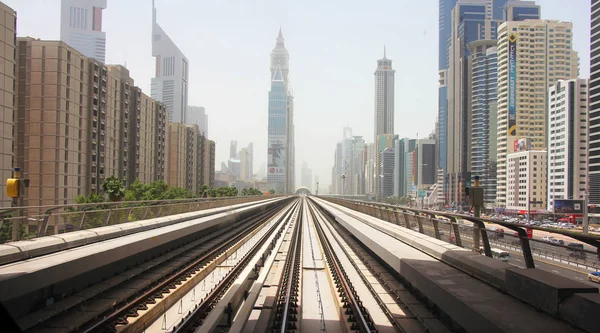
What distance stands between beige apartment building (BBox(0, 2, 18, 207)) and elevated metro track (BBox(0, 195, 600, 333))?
29417mm

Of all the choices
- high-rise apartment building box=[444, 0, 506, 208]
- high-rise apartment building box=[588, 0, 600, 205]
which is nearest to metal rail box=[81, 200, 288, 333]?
high-rise apartment building box=[588, 0, 600, 205]

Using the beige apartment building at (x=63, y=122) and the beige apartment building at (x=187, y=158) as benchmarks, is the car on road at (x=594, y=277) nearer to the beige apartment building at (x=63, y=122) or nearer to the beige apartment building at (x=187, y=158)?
the beige apartment building at (x=63, y=122)

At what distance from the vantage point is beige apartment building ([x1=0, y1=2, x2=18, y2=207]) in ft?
120

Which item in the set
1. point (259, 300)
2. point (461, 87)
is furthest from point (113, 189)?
point (461, 87)

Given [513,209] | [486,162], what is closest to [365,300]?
[513,209]

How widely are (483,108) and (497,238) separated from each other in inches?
5134

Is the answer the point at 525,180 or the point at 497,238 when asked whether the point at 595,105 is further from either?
the point at 497,238

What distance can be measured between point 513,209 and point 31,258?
262ft

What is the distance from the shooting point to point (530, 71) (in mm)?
103562

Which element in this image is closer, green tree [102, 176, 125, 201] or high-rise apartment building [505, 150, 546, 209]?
green tree [102, 176, 125, 201]

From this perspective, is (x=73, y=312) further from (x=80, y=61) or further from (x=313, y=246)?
(x=80, y=61)

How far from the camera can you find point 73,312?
8.05 m

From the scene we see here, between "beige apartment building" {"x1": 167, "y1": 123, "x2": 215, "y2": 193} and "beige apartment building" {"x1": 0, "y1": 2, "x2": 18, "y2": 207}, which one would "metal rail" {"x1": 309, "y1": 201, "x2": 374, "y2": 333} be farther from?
"beige apartment building" {"x1": 167, "y1": 123, "x2": 215, "y2": 193}

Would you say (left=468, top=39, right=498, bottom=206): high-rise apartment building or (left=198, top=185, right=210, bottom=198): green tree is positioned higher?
(left=468, top=39, right=498, bottom=206): high-rise apartment building
